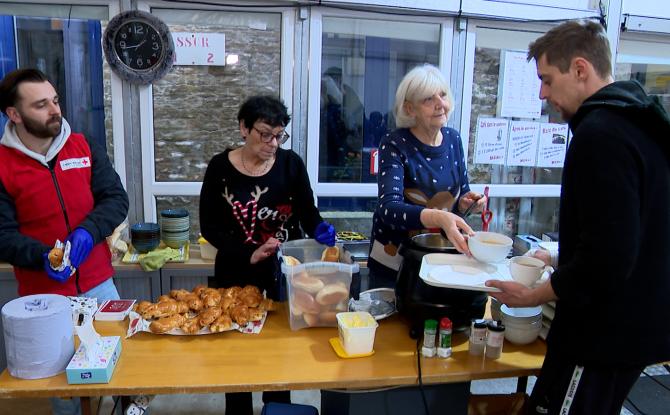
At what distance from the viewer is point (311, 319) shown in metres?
1.63

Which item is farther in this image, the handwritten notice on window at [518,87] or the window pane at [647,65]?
the window pane at [647,65]

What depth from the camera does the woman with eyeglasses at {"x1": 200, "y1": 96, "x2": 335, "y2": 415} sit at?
2.00 meters

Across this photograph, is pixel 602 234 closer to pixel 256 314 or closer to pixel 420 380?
pixel 420 380

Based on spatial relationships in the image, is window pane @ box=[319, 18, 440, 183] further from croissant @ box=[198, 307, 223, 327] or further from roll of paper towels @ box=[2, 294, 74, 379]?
roll of paper towels @ box=[2, 294, 74, 379]

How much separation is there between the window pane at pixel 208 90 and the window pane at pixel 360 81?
369mm

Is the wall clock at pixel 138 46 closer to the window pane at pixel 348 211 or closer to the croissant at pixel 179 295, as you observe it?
the window pane at pixel 348 211

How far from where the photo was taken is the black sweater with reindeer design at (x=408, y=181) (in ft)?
6.10

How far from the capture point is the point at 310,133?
322 centimetres

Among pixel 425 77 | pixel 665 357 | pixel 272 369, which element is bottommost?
pixel 272 369

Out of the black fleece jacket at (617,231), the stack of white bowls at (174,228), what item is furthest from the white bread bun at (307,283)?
the stack of white bowls at (174,228)

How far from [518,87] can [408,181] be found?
1934 mm

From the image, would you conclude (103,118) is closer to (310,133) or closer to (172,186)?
(172,186)

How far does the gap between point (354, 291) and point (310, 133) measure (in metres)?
1.75

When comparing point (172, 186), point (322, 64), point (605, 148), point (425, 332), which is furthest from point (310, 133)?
point (605, 148)
